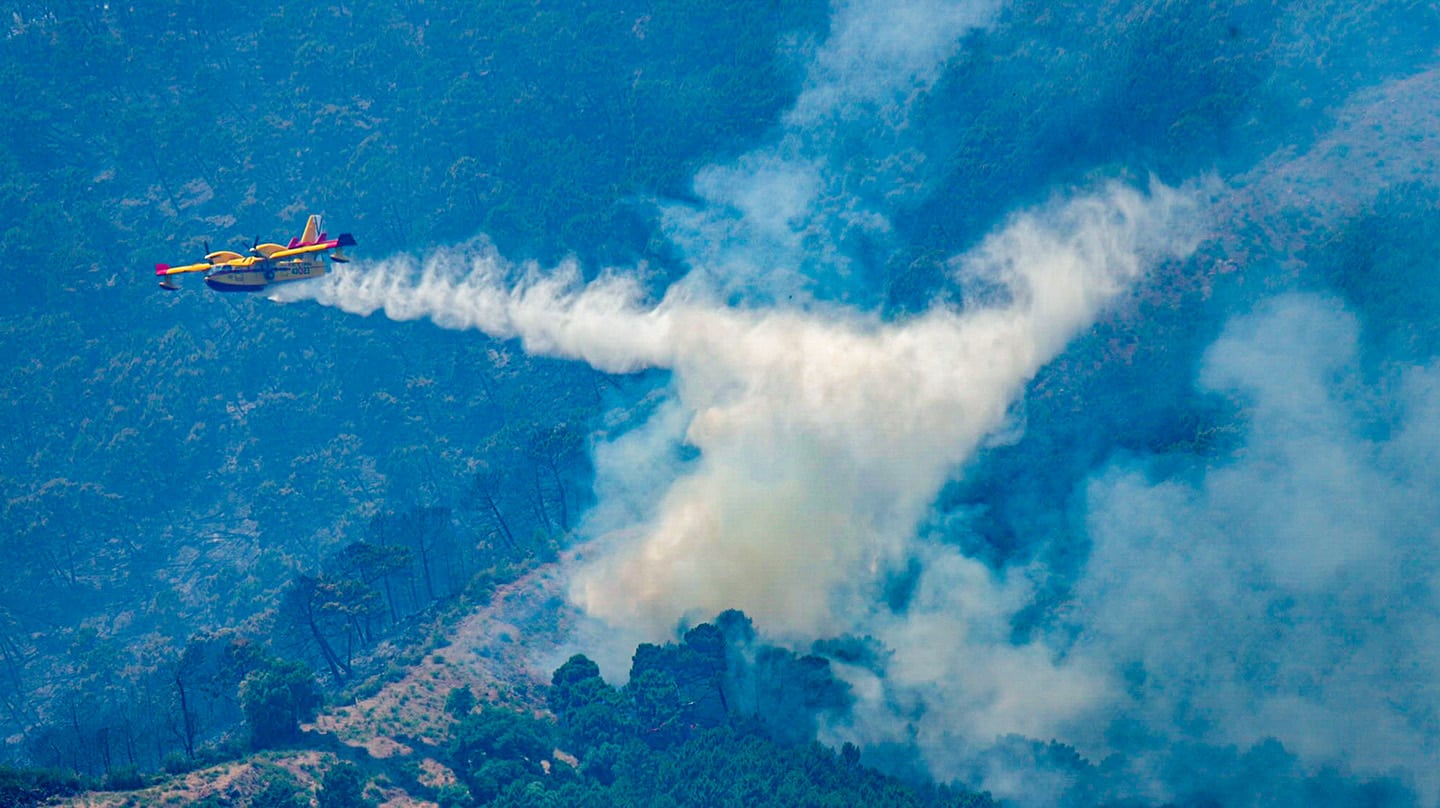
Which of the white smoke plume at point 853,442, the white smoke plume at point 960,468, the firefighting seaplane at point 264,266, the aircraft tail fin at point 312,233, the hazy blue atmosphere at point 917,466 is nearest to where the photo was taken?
the white smoke plume at point 960,468

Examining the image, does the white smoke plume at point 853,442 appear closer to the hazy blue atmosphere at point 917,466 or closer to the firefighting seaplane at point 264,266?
the hazy blue atmosphere at point 917,466

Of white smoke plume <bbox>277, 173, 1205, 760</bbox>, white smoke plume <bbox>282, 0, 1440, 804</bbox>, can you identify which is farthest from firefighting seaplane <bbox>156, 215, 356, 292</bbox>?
white smoke plume <bbox>277, 173, 1205, 760</bbox>

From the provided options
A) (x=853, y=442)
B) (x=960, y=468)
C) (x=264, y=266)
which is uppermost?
(x=264, y=266)

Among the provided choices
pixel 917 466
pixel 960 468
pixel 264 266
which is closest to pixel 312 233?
pixel 264 266

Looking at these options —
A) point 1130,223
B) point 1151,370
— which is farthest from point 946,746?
point 1130,223

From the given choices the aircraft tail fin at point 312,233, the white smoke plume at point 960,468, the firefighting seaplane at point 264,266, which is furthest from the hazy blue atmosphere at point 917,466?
the firefighting seaplane at point 264,266

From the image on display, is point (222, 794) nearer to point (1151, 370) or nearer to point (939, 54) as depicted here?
point (1151, 370)

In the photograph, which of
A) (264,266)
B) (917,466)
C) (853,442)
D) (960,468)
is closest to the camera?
(917,466)

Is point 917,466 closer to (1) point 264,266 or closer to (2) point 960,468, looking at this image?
(2) point 960,468

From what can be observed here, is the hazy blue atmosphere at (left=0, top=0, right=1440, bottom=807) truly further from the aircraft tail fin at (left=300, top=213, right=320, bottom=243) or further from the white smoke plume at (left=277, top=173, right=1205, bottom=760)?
the aircraft tail fin at (left=300, top=213, right=320, bottom=243)
